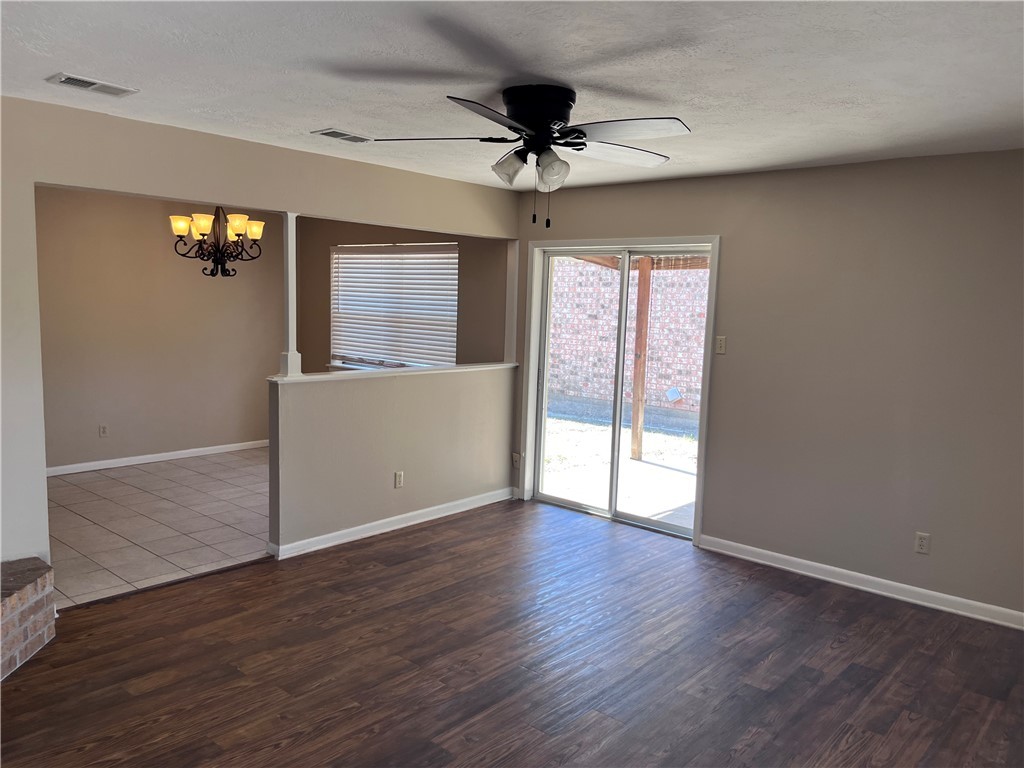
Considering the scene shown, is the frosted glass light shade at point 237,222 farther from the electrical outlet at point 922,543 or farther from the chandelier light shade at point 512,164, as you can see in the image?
the electrical outlet at point 922,543

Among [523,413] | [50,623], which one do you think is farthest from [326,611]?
[523,413]

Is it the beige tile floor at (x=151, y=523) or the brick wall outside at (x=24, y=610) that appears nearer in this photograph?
the brick wall outside at (x=24, y=610)

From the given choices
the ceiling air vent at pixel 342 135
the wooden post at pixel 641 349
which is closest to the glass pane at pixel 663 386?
the wooden post at pixel 641 349

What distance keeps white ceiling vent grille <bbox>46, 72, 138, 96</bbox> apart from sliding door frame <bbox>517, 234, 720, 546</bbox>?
3.08 m

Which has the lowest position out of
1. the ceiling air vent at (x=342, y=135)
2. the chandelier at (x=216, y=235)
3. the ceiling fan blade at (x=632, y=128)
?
the chandelier at (x=216, y=235)

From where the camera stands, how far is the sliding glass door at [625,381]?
4871mm

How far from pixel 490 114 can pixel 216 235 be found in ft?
14.2

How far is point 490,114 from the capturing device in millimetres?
2389

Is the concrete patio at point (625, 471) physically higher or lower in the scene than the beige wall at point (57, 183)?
lower

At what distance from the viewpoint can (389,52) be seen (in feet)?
7.91

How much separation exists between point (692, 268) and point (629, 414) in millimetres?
1097

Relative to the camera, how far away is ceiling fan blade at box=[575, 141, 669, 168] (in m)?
2.97

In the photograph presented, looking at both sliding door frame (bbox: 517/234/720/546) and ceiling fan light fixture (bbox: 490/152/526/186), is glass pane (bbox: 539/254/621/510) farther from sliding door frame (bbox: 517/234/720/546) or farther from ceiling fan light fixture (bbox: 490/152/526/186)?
ceiling fan light fixture (bbox: 490/152/526/186)

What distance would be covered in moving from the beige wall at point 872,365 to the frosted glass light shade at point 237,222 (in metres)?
3.03
